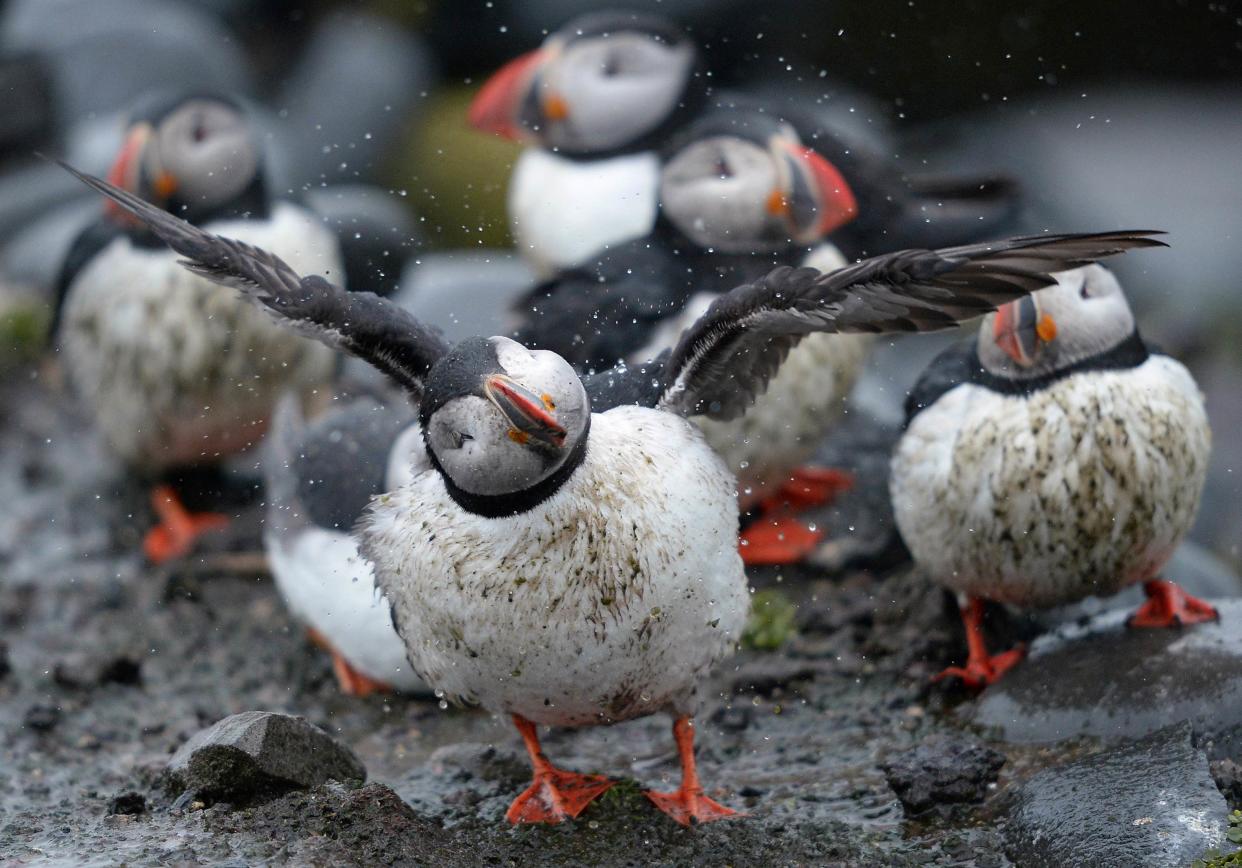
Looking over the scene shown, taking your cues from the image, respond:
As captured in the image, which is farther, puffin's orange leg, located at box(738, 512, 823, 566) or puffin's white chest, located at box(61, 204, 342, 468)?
puffin's white chest, located at box(61, 204, 342, 468)

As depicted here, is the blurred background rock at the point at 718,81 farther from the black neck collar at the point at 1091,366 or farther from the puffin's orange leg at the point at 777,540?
the black neck collar at the point at 1091,366

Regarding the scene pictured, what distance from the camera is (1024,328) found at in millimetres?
4656

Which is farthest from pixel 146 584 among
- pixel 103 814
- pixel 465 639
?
pixel 465 639

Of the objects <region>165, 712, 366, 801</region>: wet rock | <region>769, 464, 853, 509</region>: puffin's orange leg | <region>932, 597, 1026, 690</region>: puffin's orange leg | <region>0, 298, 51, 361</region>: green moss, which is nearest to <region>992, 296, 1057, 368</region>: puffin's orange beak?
<region>932, 597, 1026, 690</region>: puffin's orange leg

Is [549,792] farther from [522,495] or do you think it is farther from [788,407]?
[788,407]

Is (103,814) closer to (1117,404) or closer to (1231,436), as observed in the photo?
(1117,404)

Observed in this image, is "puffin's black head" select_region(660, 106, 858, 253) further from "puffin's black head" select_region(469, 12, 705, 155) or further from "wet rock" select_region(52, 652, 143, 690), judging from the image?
"wet rock" select_region(52, 652, 143, 690)

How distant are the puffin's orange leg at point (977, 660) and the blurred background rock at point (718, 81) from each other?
10.2 ft

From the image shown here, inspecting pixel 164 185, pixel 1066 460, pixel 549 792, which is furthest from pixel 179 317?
pixel 1066 460

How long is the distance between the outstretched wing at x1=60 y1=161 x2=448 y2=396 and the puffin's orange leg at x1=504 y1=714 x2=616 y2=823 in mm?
1030

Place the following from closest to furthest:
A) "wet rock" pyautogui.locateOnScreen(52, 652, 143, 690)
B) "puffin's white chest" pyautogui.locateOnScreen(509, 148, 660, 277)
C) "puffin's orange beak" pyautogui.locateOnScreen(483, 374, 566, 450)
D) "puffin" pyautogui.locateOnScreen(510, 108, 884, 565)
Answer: "puffin's orange beak" pyautogui.locateOnScreen(483, 374, 566, 450), "wet rock" pyautogui.locateOnScreen(52, 652, 143, 690), "puffin" pyautogui.locateOnScreen(510, 108, 884, 565), "puffin's white chest" pyautogui.locateOnScreen(509, 148, 660, 277)

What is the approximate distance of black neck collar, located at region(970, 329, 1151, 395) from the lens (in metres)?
4.72

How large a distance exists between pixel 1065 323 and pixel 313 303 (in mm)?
2195

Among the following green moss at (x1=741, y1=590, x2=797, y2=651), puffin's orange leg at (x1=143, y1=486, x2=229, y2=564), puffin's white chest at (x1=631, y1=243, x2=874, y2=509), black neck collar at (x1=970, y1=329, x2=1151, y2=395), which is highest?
black neck collar at (x1=970, y1=329, x2=1151, y2=395)
